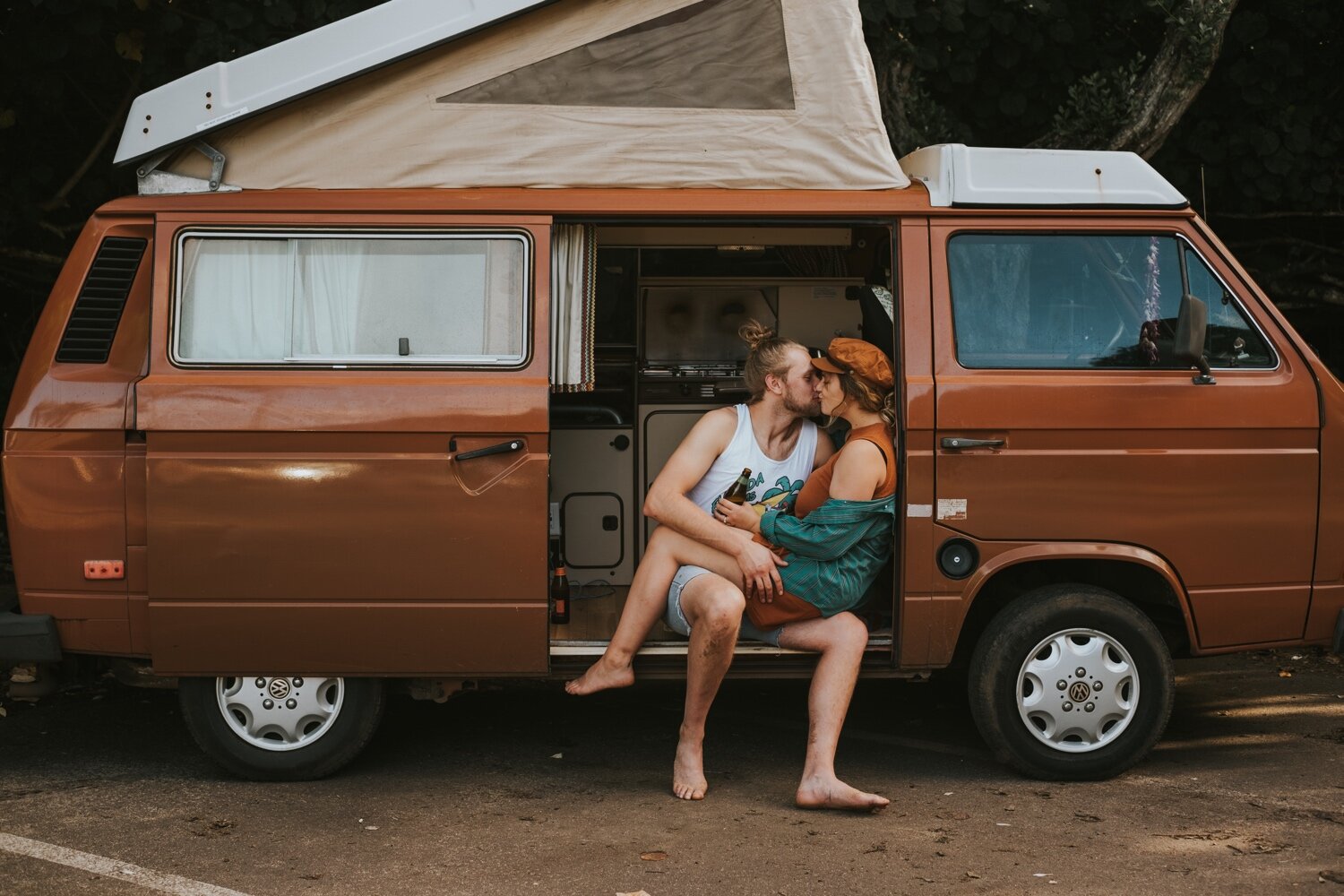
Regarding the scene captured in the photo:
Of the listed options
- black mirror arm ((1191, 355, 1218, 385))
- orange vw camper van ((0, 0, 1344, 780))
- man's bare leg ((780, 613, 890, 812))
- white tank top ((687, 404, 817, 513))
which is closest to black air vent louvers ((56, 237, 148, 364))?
orange vw camper van ((0, 0, 1344, 780))

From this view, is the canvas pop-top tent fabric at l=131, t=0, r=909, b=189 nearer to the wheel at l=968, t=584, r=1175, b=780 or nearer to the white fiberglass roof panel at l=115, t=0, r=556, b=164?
the white fiberglass roof panel at l=115, t=0, r=556, b=164

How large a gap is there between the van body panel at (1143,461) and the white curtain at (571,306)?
1.35m

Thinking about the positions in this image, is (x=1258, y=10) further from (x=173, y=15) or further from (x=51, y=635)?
(x=51, y=635)

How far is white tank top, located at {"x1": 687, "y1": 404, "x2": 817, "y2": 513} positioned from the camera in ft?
18.2

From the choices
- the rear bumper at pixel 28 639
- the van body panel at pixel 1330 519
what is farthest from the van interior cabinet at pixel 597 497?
the van body panel at pixel 1330 519

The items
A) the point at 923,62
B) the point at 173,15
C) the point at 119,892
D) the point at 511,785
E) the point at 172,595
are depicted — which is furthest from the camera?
the point at 923,62

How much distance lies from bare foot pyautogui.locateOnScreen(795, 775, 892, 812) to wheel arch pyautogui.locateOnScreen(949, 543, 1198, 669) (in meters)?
0.80

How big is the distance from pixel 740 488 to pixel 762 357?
1.79 feet

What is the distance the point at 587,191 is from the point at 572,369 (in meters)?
0.68

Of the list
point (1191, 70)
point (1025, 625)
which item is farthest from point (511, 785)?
point (1191, 70)

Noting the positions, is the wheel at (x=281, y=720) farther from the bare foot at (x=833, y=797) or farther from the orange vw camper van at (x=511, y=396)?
the bare foot at (x=833, y=797)

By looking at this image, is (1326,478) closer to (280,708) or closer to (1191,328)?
(1191,328)

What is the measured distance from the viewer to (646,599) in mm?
5320

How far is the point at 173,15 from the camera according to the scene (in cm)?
759
